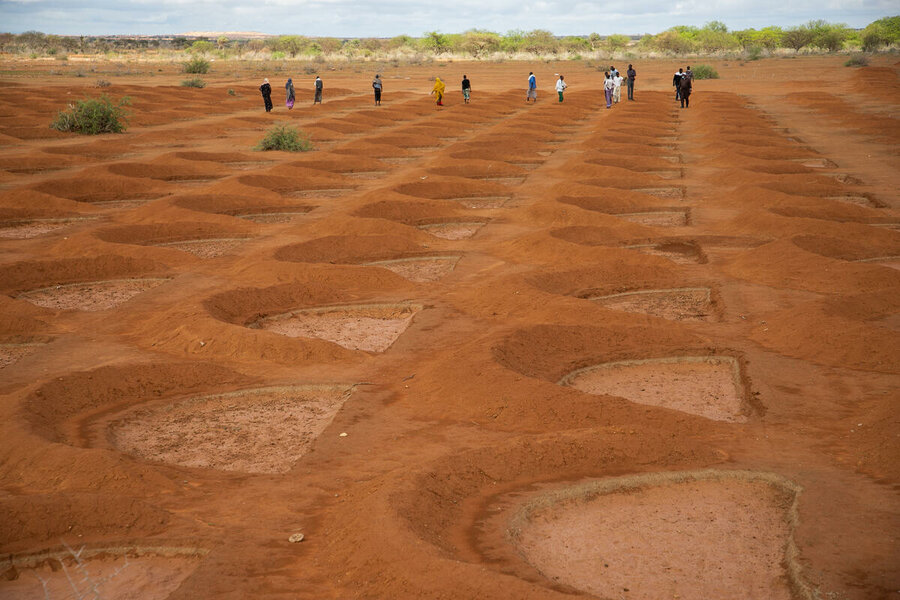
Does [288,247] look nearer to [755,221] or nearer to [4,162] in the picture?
[755,221]

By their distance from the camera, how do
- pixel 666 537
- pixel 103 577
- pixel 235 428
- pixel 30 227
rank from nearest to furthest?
pixel 103 577 → pixel 666 537 → pixel 235 428 → pixel 30 227

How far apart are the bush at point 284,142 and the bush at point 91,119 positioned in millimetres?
6517

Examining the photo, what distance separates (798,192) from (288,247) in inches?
444

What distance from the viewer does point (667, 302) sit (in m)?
12.4

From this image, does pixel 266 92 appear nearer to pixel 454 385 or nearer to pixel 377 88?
pixel 377 88

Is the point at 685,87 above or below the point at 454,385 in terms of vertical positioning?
above

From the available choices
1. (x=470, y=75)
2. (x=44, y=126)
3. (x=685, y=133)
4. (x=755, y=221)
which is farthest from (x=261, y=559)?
(x=470, y=75)

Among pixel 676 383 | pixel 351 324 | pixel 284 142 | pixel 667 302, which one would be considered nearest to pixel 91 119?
pixel 284 142

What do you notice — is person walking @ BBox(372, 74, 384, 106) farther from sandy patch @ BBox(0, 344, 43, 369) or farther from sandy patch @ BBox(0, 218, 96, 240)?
sandy patch @ BBox(0, 344, 43, 369)

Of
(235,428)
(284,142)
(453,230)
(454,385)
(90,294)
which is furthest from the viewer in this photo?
(284,142)

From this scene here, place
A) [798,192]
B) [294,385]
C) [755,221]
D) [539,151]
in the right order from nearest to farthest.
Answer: [294,385] < [755,221] < [798,192] < [539,151]

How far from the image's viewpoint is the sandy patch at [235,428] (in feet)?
25.6

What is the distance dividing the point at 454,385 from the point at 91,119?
26.1 metres

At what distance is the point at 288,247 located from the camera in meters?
15.0
